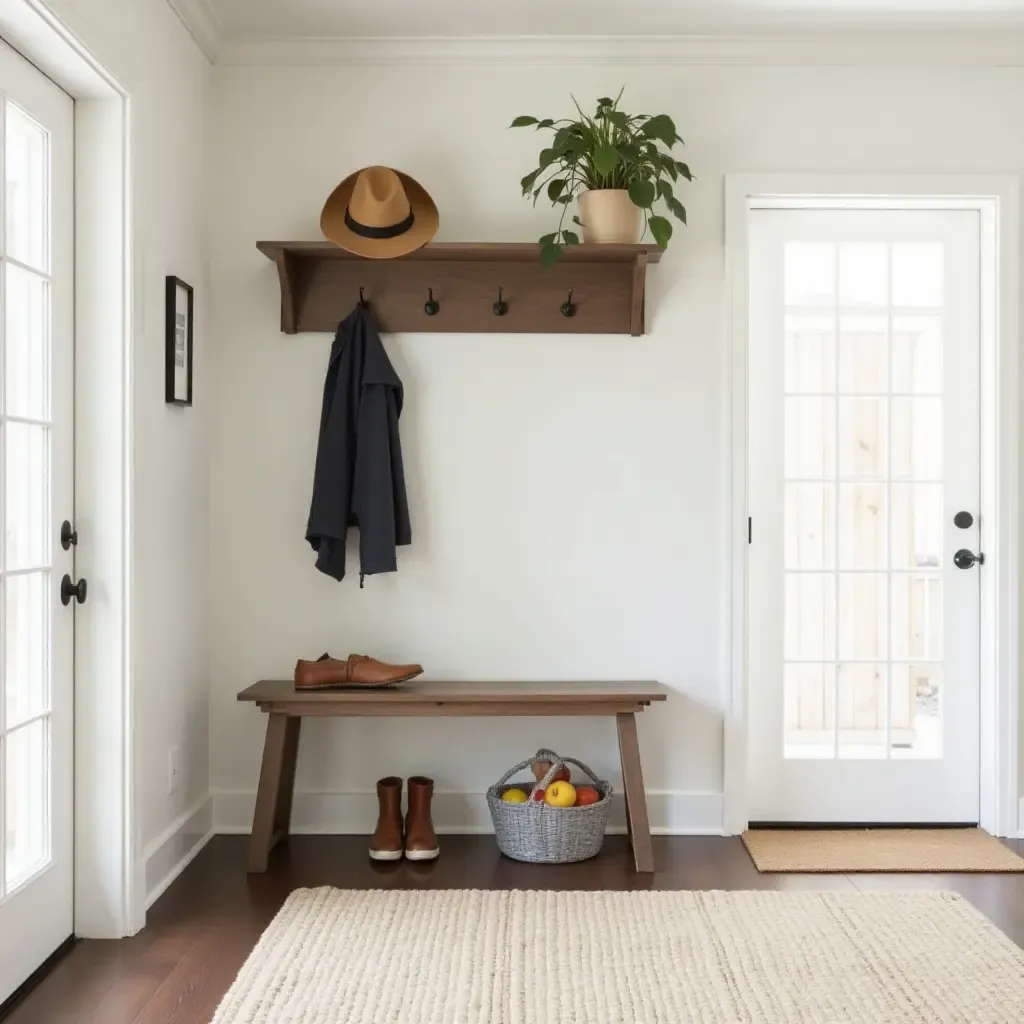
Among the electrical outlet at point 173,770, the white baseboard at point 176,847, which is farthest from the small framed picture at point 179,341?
the white baseboard at point 176,847

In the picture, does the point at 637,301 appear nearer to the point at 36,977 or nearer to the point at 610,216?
the point at 610,216

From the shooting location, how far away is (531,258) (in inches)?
126

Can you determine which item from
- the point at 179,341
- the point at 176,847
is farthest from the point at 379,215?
the point at 176,847

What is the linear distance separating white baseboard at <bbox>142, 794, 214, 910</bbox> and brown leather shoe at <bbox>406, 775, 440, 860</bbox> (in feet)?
2.11

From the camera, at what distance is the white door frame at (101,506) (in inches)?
96.4

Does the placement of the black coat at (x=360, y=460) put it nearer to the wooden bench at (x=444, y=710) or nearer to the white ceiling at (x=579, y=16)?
the wooden bench at (x=444, y=710)

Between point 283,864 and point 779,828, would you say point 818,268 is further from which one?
point 283,864

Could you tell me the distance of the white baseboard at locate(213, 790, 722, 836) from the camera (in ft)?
10.7

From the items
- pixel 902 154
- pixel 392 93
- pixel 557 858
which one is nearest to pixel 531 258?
pixel 392 93

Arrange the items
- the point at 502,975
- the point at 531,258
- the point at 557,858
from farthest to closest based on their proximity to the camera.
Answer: the point at 531,258 < the point at 557,858 < the point at 502,975

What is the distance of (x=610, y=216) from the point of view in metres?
3.05

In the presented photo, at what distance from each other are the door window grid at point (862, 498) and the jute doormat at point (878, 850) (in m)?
0.25

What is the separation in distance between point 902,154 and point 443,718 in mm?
2341

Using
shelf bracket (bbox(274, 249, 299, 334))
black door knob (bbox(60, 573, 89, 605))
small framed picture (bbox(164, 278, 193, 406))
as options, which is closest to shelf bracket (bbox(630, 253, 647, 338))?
shelf bracket (bbox(274, 249, 299, 334))
